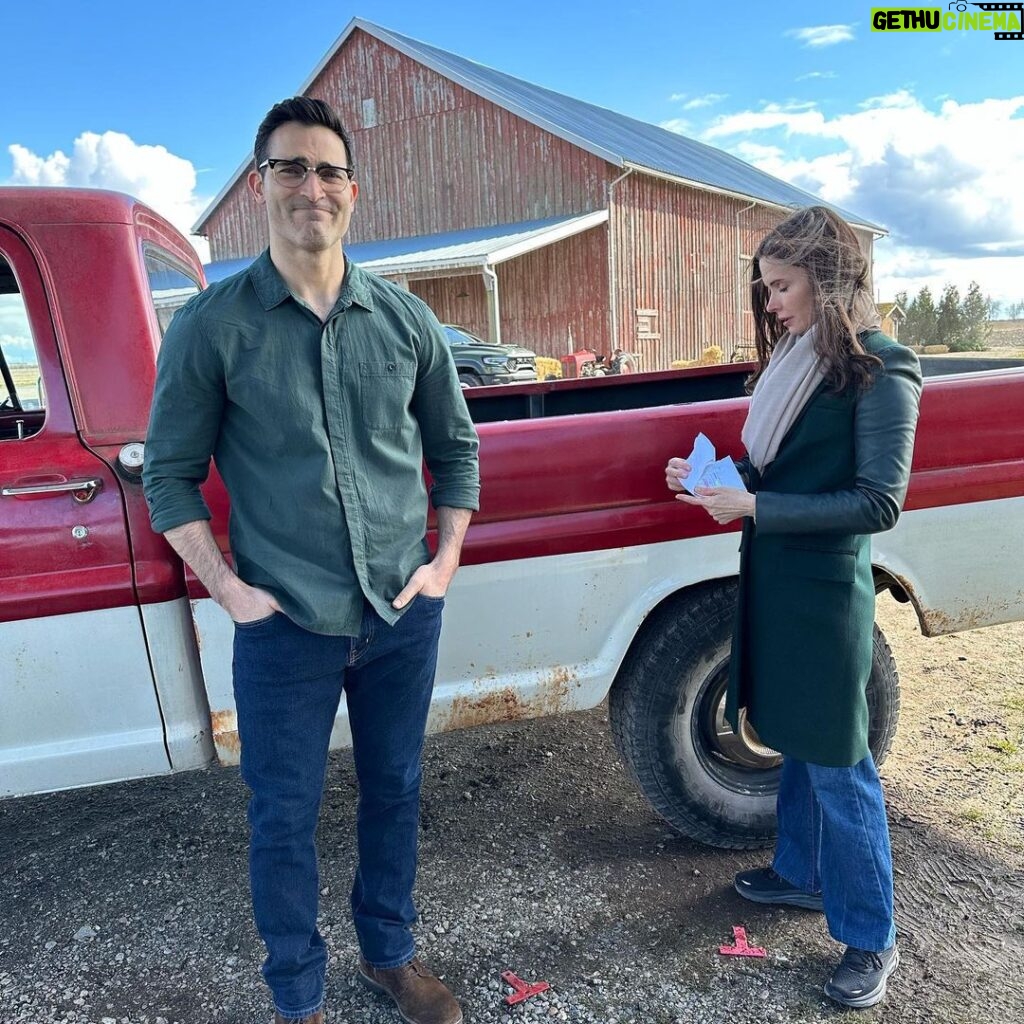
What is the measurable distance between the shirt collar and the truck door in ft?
2.45

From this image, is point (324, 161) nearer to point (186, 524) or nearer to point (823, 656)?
point (186, 524)

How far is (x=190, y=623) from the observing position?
7.38 feet

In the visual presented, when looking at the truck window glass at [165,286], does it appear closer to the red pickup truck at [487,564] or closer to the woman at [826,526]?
the red pickup truck at [487,564]

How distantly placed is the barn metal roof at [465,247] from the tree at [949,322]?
2350cm

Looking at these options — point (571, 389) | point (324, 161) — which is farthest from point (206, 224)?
point (324, 161)

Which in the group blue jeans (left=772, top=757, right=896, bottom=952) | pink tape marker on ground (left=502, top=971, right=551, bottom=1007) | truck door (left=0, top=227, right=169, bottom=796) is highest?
truck door (left=0, top=227, right=169, bottom=796)

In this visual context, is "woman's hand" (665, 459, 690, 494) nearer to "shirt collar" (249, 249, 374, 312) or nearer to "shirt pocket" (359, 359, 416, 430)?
"shirt pocket" (359, 359, 416, 430)

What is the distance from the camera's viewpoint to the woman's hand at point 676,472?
223 cm

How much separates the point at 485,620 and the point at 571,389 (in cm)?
163

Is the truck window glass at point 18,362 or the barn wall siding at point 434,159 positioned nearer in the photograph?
the truck window glass at point 18,362

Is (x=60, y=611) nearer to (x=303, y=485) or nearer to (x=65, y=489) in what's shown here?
(x=65, y=489)

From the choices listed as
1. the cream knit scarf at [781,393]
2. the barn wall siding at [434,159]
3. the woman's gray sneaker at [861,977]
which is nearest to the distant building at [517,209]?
the barn wall siding at [434,159]

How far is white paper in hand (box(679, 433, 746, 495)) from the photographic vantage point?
2.10 meters

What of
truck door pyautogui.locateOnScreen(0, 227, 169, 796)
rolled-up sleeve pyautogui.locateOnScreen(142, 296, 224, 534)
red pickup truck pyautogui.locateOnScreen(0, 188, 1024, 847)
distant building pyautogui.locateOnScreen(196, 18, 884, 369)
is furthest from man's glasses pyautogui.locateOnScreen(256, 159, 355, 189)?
distant building pyautogui.locateOnScreen(196, 18, 884, 369)
